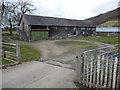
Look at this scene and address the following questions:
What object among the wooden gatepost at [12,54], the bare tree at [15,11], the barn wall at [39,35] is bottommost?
the wooden gatepost at [12,54]

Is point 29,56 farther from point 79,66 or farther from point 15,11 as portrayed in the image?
point 15,11

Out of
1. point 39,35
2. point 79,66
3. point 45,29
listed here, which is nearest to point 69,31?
point 45,29

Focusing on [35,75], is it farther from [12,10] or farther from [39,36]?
[12,10]

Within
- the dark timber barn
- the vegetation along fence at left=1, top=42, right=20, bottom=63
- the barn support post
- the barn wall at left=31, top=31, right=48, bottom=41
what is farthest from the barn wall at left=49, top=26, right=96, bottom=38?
the barn support post

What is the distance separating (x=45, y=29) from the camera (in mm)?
22438

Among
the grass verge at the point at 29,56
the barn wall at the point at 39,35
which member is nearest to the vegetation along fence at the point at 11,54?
the grass verge at the point at 29,56

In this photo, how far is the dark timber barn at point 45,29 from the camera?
21.0 meters

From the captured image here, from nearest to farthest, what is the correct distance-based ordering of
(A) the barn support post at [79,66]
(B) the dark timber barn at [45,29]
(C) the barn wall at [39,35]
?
(A) the barn support post at [79,66] → (C) the barn wall at [39,35] → (B) the dark timber barn at [45,29]

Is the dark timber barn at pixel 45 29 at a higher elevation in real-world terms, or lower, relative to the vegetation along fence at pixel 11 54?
higher

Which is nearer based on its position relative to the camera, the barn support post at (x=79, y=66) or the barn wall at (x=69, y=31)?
the barn support post at (x=79, y=66)

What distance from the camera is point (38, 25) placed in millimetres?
22078

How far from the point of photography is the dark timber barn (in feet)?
68.9

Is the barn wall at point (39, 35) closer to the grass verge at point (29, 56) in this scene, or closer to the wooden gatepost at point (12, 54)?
the grass verge at point (29, 56)

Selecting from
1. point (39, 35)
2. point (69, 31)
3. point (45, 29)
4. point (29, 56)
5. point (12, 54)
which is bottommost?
point (29, 56)
